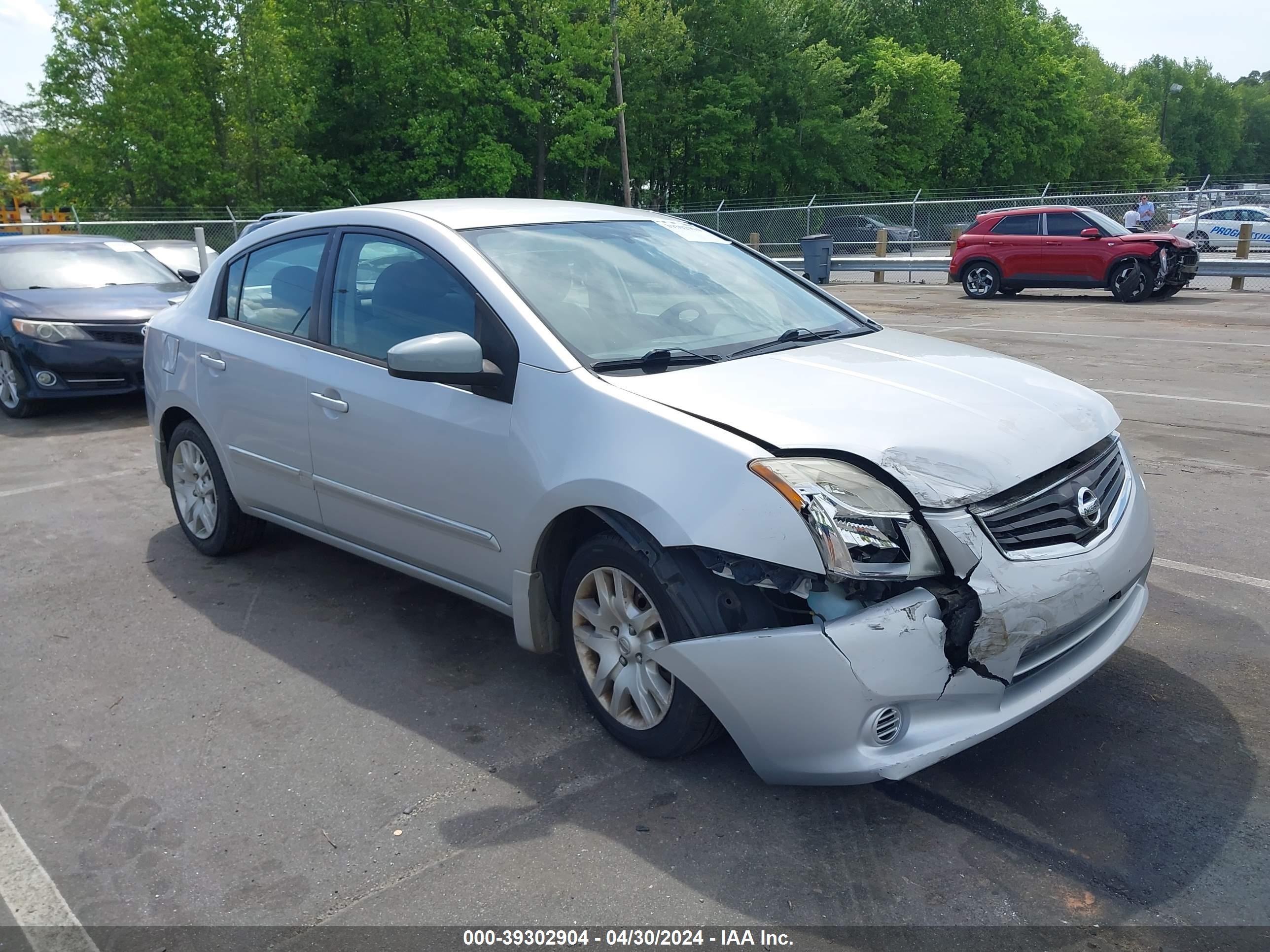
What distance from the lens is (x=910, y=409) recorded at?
3.18m

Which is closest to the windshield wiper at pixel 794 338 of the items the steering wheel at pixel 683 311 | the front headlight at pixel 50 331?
the steering wheel at pixel 683 311

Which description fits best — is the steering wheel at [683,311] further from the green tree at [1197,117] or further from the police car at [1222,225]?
the green tree at [1197,117]

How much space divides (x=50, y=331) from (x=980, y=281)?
16.9m

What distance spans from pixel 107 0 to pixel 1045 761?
42.4m

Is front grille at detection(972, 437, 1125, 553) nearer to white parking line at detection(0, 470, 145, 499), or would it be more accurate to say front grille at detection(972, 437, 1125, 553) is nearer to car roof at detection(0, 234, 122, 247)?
white parking line at detection(0, 470, 145, 499)

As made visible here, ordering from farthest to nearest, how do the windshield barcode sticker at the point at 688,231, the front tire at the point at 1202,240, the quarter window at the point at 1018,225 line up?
the front tire at the point at 1202,240
the quarter window at the point at 1018,225
the windshield barcode sticker at the point at 688,231

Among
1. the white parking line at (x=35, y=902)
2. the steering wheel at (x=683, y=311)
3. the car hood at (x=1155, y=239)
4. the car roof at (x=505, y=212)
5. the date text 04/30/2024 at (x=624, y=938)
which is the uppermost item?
the car roof at (x=505, y=212)

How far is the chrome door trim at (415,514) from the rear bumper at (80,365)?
5.62 m

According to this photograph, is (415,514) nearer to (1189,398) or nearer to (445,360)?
(445,360)

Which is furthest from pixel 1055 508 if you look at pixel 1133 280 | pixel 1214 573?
pixel 1133 280

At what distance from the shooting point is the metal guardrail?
19.9m

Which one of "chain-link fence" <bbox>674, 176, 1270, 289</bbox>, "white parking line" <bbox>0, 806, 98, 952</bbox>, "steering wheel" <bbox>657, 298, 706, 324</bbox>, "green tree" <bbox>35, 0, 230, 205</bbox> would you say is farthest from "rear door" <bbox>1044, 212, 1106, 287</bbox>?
"green tree" <bbox>35, 0, 230, 205</bbox>

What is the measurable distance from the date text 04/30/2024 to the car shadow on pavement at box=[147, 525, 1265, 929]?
8cm

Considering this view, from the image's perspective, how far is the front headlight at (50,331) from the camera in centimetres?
887
